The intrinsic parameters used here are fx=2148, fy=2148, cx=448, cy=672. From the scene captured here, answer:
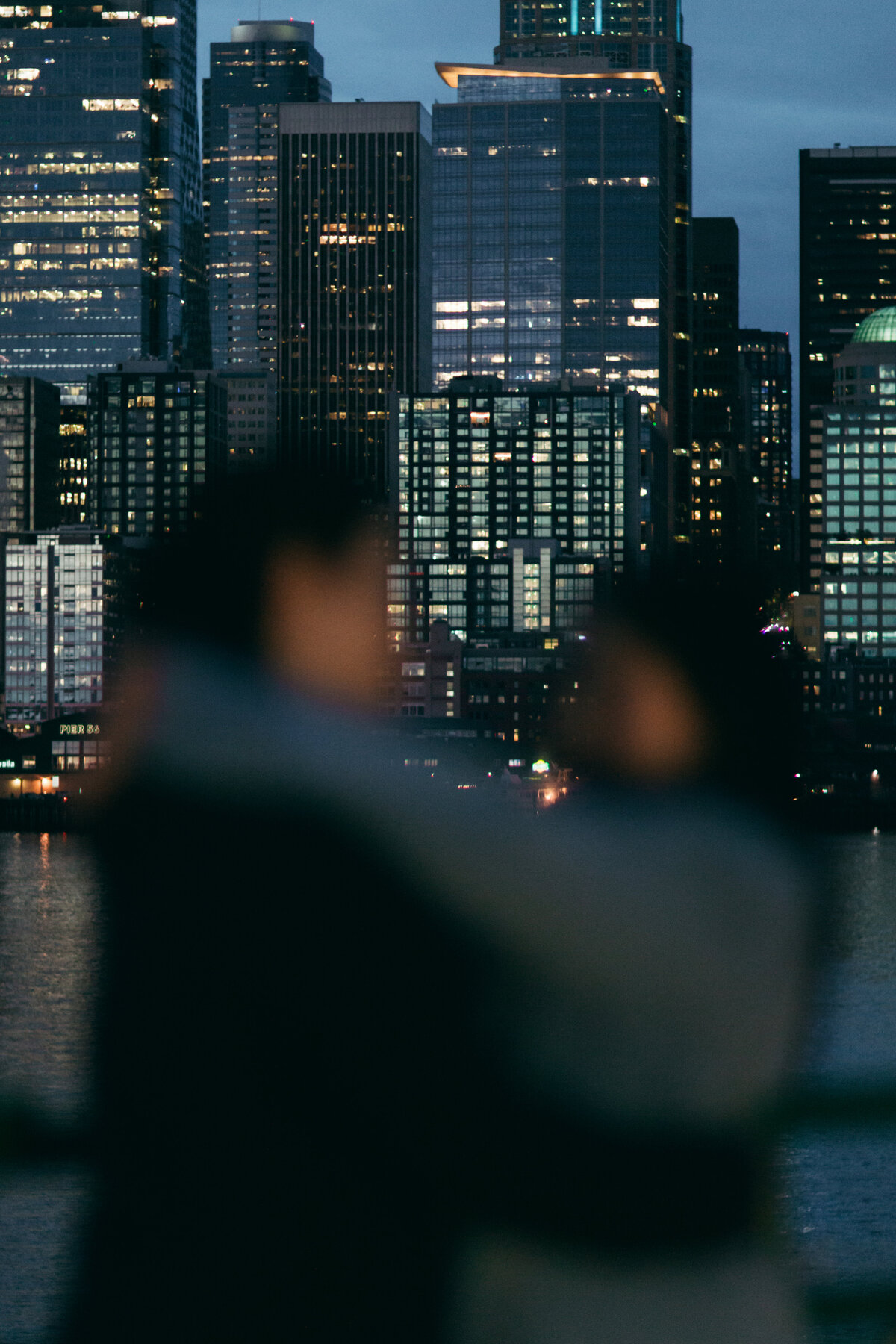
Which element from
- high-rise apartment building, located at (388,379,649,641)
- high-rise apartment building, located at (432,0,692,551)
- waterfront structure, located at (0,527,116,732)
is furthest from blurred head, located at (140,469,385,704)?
high-rise apartment building, located at (432,0,692,551)

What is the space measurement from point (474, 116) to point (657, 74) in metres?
16.8

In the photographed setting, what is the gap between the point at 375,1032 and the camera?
45344mm

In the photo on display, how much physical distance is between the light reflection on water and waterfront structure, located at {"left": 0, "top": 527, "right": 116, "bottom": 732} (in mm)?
51257

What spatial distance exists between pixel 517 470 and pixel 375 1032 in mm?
136557

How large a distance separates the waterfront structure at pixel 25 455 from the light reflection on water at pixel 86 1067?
106 meters

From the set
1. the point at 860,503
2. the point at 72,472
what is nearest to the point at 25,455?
the point at 72,472

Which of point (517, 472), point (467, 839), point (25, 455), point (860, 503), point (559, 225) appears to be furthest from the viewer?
point (559, 225)

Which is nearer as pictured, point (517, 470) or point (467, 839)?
point (467, 839)

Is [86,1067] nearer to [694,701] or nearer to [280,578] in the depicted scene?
[280,578]

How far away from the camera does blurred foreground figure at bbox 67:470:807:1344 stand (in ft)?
91.2

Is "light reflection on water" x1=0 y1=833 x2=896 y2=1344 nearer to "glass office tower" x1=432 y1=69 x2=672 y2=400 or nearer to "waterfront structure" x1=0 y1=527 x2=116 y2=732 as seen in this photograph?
"waterfront structure" x1=0 y1=527 x2=116 y2=732

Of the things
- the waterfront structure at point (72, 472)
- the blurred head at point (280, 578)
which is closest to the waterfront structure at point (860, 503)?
the waterfront structure at point (72, 472)

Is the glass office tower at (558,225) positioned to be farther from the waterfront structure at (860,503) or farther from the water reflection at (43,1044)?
the water reflection at (43,1044)

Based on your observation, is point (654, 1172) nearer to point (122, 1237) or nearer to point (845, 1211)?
point (845, 1211)
